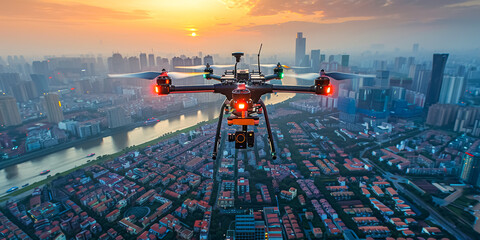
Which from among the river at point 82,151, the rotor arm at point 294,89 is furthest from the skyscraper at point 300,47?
the rotor arm at point 294,89

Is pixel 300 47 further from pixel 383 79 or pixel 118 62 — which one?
pixel 118 62

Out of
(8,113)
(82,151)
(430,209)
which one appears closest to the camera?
(430,209)

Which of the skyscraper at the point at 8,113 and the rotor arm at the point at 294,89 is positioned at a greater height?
the rotor arm at the point at 294,89

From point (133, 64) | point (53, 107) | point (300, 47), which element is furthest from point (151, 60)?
point (300, 47)

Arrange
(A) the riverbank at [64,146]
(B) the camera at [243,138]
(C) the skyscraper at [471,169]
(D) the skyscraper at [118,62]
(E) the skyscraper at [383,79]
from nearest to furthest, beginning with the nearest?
(B) the camera at [243,138] → (C) the skyscraper at [471,169] → (A) the riverbank at [64,146] → (E) the skyscraper at [383,79] → (D) the skyscraper at [118,62]

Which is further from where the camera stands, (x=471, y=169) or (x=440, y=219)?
(x=471, y=169)

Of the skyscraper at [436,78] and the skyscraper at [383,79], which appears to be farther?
the skyscraper at [383,79]

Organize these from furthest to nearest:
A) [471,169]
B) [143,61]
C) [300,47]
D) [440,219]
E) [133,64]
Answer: [300,47] < [143,61] < [133,64] < [471,169] < [440,219]

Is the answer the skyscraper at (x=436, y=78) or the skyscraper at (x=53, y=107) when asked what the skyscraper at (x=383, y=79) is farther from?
the skyscraper at (x=53, y=107)

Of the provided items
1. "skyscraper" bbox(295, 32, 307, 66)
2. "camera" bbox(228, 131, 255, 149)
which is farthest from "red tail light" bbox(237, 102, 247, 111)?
"skyscraper" bbox(295, 32, 307, 66)
